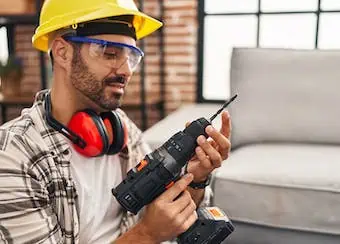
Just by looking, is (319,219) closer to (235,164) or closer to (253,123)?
(235,164)

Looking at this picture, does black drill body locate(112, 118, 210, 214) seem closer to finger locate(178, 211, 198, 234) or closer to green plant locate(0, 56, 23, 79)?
finger locate(178, 211, 198, 234)

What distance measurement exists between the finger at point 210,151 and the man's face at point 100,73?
27cm

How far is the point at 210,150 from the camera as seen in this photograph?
3.01 feet

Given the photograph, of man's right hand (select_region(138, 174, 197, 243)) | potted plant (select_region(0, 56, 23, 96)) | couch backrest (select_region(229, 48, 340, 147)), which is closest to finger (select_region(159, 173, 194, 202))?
man's right hand (select_region(138, 174, 197, 243))

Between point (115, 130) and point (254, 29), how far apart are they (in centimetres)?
179

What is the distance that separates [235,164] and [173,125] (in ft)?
1.77

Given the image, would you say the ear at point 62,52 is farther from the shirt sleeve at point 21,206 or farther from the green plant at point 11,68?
the green plant at point 11,68

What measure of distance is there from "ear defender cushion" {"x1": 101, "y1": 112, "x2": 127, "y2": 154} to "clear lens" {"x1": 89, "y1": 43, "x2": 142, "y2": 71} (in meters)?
0.15

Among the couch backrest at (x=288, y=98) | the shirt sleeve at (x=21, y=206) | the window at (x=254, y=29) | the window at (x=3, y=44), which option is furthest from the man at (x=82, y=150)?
the window at (x=3, y=44)

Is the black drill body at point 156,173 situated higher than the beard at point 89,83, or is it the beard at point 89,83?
the beard at point 89,83

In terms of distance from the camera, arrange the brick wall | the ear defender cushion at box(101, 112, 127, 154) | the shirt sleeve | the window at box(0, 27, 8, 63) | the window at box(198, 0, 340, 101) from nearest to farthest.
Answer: the shirt sleeve
the ear defender cushion at box(101, 112, 127, 154)
the window at box(198, 0, 340, 101)
the brick wall
the window at box(0, 27, 8, 63)

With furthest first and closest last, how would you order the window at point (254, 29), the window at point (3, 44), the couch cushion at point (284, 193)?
the window at point (3, 44), the window at point (254, 29), the couch cushion at point (284, 193)

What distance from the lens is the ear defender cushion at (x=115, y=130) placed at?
1.06 metres

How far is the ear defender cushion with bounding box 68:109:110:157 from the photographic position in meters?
0.99
